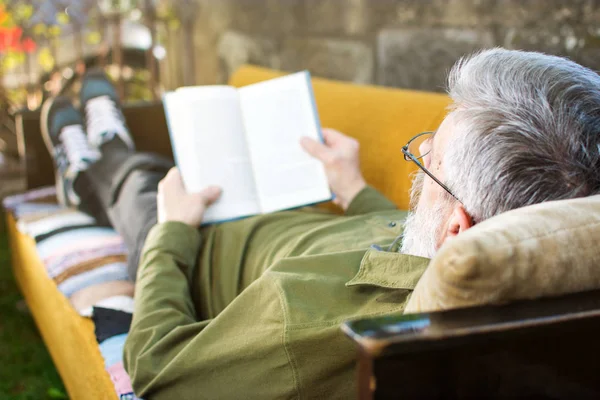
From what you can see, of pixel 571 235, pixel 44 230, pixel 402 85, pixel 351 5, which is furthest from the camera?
pixel 351 5

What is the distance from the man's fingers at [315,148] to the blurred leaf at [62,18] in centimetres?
251

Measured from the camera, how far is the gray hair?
3.02ft

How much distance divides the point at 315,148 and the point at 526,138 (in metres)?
0.94

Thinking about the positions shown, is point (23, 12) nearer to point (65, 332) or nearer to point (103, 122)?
point (103, 122)

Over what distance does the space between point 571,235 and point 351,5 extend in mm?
2308

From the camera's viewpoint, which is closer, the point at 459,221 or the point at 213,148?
the point at 459,221

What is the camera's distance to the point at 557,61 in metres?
1.03

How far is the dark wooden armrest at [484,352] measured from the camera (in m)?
0.63

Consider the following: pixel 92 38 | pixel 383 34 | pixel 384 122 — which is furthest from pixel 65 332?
pixel 92 38

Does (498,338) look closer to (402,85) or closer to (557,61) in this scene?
(557,61)

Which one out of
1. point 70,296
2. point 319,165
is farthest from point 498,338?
point 70,296

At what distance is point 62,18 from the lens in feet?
12.7

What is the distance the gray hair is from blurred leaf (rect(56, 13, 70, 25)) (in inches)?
130

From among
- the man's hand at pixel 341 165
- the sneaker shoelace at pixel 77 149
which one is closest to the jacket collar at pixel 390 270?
the man's hand at pixel 341 165
